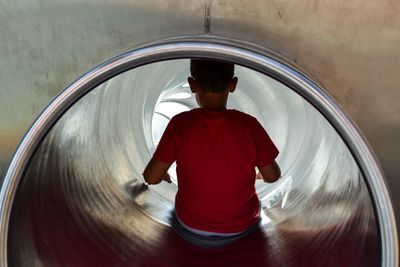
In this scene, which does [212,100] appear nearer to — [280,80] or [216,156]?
[216,156]

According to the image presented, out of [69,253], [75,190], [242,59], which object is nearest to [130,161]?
[75,190]

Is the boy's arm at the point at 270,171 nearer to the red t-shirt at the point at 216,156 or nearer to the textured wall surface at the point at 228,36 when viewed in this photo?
the red t-shirt at the point at 216,156

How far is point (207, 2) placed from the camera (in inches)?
56.8

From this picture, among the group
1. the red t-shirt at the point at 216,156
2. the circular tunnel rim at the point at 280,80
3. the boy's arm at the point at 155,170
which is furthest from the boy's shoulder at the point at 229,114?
the circular tunnel rim at the point at 280,80

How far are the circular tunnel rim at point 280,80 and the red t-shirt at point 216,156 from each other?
381 millimetres

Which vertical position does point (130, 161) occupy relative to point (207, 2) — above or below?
below

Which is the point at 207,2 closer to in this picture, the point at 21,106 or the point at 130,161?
the point at 21,106

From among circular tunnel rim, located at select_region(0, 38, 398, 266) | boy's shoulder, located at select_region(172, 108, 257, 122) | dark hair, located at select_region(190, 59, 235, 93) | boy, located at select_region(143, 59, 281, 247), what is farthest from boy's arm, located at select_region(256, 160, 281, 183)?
circular tunnel rim, located at select_region(0, 38, 398, 266)

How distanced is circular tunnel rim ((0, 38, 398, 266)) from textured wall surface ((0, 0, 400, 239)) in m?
0.24

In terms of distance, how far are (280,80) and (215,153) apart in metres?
0.45

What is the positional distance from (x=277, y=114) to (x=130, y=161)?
2.26 ft

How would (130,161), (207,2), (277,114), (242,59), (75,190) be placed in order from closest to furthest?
1. (242,59)
2. (207,2)
3. (75,190)
4. (130,161)
5. (277,114)

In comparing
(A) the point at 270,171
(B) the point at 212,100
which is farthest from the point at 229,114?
(A) the point at 270,171

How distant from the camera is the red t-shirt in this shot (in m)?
1.58
